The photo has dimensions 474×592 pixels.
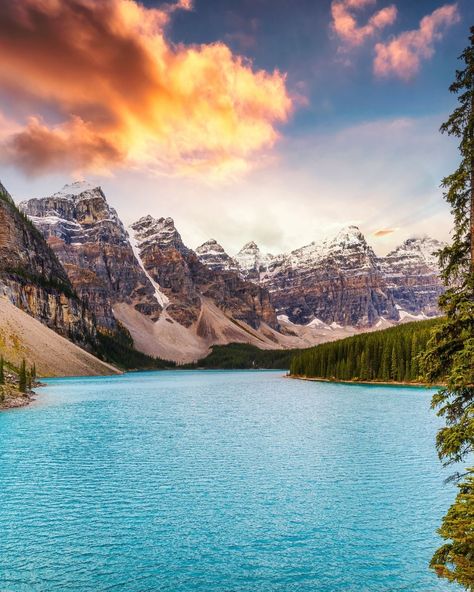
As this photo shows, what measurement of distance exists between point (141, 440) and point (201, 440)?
5.90 metres

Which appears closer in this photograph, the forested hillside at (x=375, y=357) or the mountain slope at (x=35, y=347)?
the forested hillside at (x=375, y=357)

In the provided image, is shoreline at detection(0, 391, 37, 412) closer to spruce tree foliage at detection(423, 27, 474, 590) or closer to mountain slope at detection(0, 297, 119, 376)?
mountain slope at detection(0, 297, 119, 376)

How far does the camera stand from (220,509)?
2527 cm

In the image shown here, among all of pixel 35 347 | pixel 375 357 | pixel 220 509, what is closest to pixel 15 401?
pixel 220 509

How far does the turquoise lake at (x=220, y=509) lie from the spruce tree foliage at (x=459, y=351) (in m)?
4.70

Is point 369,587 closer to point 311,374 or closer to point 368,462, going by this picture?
point 368,462

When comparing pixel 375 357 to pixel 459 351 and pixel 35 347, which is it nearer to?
pixel 35 347

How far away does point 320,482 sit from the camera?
30.4 meters

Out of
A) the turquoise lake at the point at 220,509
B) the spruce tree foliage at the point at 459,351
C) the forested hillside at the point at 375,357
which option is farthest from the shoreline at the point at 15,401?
the forested hillside at the point at 375,357

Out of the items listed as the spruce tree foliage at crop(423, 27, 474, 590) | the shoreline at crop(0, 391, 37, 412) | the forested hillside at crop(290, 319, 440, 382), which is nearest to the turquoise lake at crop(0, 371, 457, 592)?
the spruce tree foliage at crop(423, 27, 474, 590)

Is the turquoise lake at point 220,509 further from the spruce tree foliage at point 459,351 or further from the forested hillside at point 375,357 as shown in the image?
the forested hillside at point 375,357

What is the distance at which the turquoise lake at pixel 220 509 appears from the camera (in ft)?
59.1

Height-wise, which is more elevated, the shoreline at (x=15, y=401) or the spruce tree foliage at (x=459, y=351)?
the spruce tree foliage at (x=459, y=351)

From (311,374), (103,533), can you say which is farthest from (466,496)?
(311,374)
